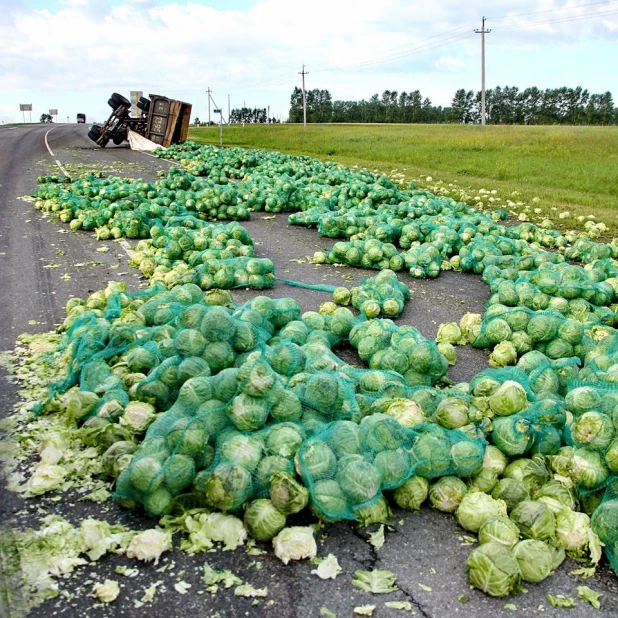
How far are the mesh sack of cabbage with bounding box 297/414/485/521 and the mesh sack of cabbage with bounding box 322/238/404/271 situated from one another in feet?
18.8

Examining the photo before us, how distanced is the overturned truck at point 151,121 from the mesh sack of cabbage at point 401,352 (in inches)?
1044

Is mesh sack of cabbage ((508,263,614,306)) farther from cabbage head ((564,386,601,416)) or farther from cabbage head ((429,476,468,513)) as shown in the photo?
cabbage head ((429,476,468,513))

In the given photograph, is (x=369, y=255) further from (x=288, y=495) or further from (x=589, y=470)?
(x=288, y=495)

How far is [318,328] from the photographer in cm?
667

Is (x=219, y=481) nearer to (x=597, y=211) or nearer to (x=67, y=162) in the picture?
(x=597, y=211)

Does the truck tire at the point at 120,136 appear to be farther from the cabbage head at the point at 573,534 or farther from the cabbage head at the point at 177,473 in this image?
the cabbage head at the point at 573,534

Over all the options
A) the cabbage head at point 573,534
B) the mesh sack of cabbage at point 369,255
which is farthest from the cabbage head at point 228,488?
the mesh sack of cabbage at point 369,255

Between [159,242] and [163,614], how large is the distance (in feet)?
25.7

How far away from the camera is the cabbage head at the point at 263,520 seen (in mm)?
3789

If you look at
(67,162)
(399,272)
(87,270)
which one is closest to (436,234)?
(399,272)

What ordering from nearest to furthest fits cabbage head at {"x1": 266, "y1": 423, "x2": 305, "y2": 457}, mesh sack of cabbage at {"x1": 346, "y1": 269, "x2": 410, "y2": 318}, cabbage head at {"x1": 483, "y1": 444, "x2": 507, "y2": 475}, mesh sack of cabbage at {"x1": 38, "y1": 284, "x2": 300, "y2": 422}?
1. cabbage head at {"x1": 266, "y1": 423, "x2": 305, "y2": 457}
2. cabbage head at {"x1": 483, "y1": 444, "x2": 507, "y2": 475}
3. mesh sack of cabbage at {"x1": 38, "y1": 284, "x2": 300, "y2": 422}
4. mesh sack of cabbage at {"x1": 346, "y1": 269, "x2": 410, "y2": 318}

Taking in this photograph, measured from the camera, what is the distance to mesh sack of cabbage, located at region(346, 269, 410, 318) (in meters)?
7.64

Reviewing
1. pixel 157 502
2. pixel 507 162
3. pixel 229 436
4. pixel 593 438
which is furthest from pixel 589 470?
pixel 507 162

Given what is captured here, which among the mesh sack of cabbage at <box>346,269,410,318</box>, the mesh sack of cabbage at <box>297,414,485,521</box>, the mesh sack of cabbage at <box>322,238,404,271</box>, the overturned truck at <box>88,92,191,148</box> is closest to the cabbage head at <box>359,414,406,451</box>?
the mesh sack of cabbage at <box>297,414,485,521</box>
